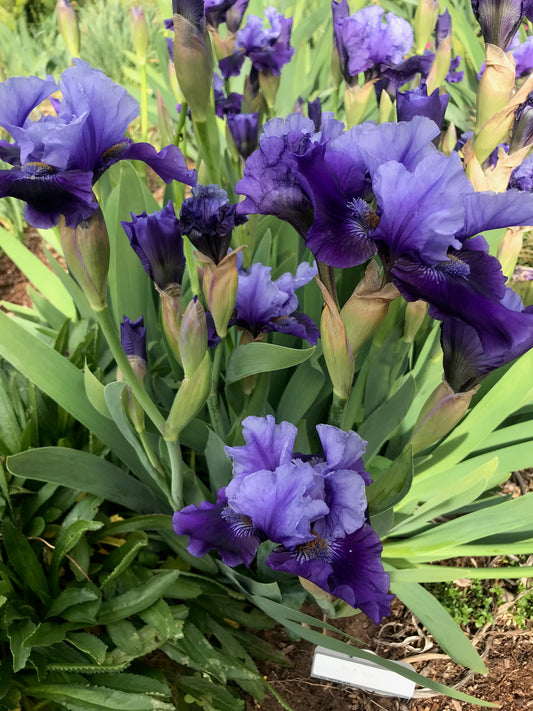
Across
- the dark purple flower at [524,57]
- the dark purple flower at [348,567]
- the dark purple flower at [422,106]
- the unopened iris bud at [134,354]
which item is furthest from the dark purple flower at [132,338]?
the dark purple flower at [524,57]

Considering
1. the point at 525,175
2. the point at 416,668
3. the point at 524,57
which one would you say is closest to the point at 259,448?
the point at 525,175

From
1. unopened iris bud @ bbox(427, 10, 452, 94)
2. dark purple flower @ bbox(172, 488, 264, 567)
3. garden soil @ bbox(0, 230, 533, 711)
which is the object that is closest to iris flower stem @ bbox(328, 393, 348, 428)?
dark purple flower @ bbox(172, 488, 264, 567)

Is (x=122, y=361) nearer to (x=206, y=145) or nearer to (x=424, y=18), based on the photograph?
(x=206, y=145)

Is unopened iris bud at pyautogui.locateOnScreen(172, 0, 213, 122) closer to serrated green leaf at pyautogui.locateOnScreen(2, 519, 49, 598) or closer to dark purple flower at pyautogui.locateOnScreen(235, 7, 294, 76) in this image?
dark purple flower at pyautogui.locateOnScreen(235, 7, 294, 76)

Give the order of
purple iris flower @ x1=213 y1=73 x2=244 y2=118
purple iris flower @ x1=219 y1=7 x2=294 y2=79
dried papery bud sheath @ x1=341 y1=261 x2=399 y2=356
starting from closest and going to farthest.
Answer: dried papery bud sheath @ x1=341 y1=261 x2=399 y2=356, purple iris flower @ x1=219 y1=7 x2=294 y2=79, purple iris flower @ x1=213 y1=73 x2=244 y2=118

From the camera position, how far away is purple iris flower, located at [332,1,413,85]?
1.18m

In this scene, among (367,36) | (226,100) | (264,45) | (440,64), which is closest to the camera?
(367,36)

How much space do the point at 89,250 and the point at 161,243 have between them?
0.14m

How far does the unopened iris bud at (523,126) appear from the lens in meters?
0.89

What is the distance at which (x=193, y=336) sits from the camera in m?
0.74

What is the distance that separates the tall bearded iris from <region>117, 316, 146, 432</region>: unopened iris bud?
0.19 metres

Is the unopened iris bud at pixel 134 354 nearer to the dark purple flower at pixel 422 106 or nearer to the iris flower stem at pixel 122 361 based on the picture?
the iris flower stem at pixel 122 361

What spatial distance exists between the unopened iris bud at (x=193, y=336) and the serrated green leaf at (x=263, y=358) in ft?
0.34

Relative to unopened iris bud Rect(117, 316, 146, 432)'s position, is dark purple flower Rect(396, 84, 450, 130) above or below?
above
